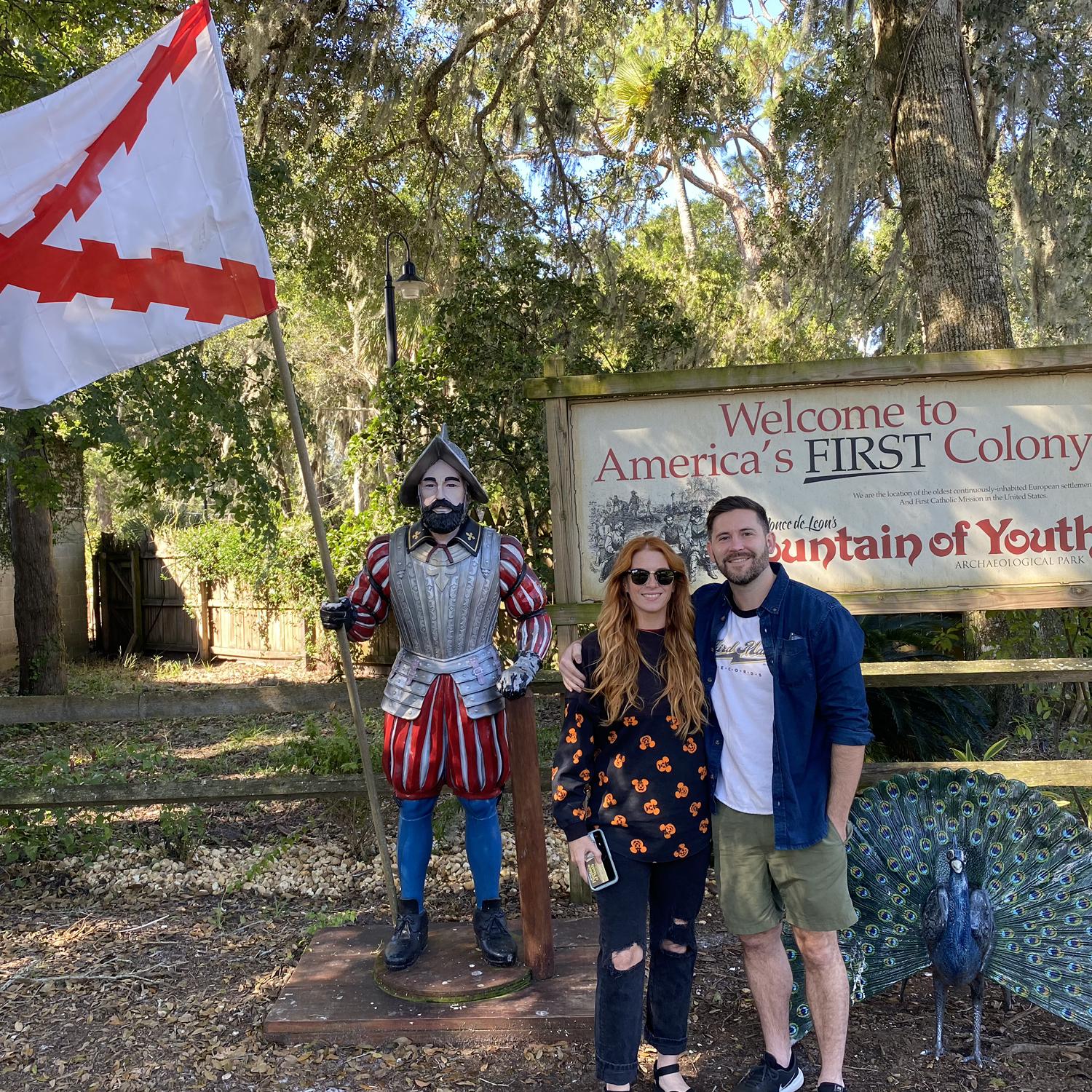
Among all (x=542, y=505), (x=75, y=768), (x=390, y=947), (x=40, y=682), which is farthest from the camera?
(x=40, y=682)

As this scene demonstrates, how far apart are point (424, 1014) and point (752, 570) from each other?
68.0 inches

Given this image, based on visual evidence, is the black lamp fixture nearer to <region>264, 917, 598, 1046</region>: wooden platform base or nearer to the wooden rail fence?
the wooden rail fence

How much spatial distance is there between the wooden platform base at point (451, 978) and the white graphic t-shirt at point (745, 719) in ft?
3.68

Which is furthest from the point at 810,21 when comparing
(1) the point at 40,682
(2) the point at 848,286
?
(1) the point at 40,682

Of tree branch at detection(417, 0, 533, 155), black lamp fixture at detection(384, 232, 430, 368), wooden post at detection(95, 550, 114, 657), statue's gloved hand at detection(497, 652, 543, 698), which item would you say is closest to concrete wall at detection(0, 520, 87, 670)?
wooden post at detection(95, 550, 114, 657)

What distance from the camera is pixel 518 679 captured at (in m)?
3.17

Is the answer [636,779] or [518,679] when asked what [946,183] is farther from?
[636,779]

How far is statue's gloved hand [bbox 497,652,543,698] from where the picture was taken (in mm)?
3156

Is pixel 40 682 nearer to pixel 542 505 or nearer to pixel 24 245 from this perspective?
pixel 542 505

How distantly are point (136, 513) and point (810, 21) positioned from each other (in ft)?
41.7

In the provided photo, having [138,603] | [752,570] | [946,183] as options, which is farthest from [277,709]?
[138,603]

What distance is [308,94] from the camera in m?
7.33

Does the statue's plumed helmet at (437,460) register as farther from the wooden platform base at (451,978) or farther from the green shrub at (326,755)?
the green shrub at (326,755)

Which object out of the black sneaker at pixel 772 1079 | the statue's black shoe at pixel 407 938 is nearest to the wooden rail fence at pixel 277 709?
the statue's black shoe at pixel 407 938
